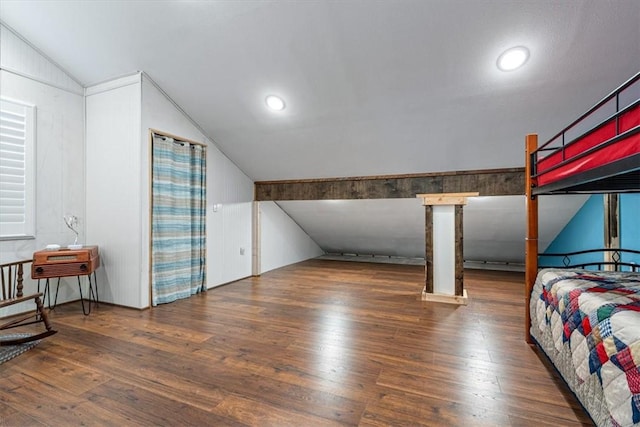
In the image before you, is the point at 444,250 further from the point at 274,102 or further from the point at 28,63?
the point at 28,63

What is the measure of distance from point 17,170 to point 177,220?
5.13 feet

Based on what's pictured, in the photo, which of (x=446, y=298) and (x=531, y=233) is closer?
(x=531, y=233)

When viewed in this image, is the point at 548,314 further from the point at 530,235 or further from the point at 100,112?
the point at 100,112

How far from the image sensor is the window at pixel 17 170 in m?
2.85

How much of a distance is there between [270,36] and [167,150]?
72.6 inches

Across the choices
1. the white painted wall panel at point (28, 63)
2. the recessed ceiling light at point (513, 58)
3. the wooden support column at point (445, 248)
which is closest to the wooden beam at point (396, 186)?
the wooden support column at point (445, 248)

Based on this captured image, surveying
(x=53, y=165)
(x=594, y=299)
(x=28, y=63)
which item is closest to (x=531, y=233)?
(x=594, y=299)

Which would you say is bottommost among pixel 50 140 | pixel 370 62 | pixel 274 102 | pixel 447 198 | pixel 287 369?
pixel 287 369

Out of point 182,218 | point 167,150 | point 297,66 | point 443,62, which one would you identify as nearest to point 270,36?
point 297,66

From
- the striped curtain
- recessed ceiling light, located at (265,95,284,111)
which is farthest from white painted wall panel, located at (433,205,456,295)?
the striped curtain

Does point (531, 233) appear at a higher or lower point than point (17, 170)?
lower

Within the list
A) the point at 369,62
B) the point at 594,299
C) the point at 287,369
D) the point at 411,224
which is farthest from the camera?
the point at 411,224

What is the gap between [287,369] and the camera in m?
1.94

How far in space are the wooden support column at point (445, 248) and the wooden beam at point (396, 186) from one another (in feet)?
0.99
